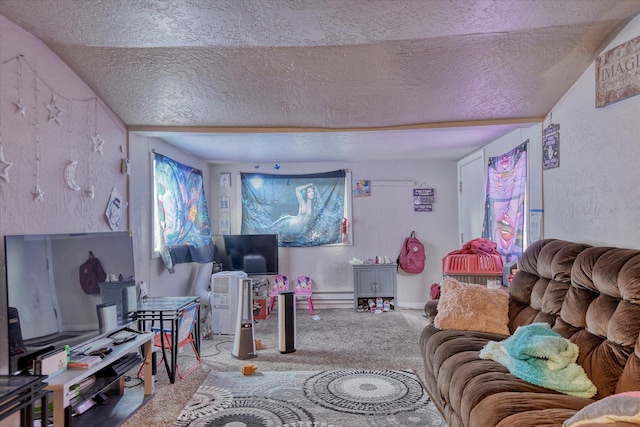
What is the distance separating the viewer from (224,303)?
422cm

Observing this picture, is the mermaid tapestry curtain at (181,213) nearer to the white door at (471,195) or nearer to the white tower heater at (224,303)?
the white tower heater at (224,303)

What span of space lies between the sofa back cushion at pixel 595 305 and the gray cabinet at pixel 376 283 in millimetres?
2709

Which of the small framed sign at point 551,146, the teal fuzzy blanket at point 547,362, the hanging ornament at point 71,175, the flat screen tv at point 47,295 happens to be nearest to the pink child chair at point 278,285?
the flat screen tv at point 47,295

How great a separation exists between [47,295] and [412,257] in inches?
171

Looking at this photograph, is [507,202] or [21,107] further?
[507,202]

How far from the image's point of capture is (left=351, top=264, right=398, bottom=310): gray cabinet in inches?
205

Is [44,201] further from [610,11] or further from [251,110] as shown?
[610,11]

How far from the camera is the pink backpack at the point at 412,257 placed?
536 centimetres

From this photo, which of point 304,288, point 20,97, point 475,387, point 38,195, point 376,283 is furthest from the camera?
point 304,288

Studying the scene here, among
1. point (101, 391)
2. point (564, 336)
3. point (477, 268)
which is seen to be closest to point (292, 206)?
point (477, 268)

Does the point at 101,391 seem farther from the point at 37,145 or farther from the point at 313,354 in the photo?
the point at 313,354

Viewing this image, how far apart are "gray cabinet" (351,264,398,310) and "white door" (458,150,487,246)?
1126 mm

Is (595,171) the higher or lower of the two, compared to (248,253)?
higher

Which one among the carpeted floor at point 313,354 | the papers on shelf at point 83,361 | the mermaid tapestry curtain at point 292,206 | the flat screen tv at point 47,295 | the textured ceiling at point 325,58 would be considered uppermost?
the textured ceiling at point 325,58
